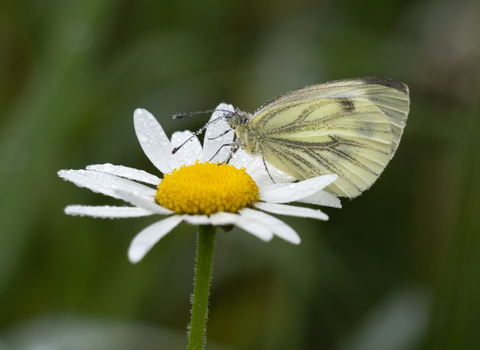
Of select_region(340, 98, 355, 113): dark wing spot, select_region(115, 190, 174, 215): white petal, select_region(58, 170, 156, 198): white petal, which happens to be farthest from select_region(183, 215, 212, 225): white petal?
select_region(340, 98, 355, 113): dark wing spot

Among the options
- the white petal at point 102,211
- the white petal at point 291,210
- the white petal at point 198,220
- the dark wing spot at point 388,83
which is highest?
the dark wing spot at point 388,83

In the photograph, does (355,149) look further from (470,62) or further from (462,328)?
(470,62)

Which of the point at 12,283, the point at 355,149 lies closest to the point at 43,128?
the point at 12,283

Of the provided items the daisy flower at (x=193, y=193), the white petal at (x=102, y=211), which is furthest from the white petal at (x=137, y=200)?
the white petal at (x=102, y=211)

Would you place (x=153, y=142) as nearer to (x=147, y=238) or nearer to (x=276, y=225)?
(x=147, y=238)

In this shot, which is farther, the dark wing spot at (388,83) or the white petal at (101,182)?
the dark wing spot at (388,83)

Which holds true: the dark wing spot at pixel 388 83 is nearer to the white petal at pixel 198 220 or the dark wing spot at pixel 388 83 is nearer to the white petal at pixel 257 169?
the white petal at pixel 257 169

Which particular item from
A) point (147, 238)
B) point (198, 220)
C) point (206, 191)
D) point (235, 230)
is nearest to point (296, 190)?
point (206, 191)
